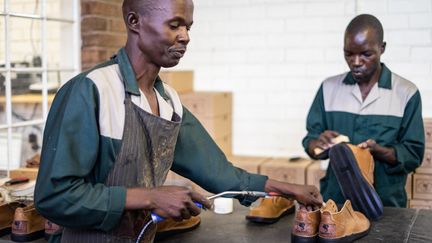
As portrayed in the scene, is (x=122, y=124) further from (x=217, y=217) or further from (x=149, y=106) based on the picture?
(x=217, y=217)

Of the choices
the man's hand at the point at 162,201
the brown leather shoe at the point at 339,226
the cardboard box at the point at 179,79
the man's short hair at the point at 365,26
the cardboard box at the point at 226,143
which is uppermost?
the man's short hair at the point at 365,26

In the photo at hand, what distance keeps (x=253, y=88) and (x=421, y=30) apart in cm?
132

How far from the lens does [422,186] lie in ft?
12.5

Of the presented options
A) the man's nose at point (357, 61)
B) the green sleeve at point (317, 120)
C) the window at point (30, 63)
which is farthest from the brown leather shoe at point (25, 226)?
the man's nose at point (357, 61)

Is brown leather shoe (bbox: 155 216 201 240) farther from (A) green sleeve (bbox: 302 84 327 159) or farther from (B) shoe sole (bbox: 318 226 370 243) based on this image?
(A) green sleeve (bbox: 302 84 327 159)

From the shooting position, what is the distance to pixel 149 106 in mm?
1908

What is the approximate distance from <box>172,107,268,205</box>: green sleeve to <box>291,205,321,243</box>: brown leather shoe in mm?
187

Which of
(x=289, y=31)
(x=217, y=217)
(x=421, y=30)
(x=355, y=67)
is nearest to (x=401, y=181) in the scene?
(x=355, y=67)

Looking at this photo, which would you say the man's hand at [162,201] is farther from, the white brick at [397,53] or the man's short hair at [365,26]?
the white brick at [397,53]

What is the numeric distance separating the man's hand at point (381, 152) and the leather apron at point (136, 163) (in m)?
1.27

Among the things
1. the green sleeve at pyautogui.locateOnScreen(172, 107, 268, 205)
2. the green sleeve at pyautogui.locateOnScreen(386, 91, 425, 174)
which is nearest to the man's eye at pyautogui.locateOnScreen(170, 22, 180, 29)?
the green sleeve at pyautogui.locateOnScreen(172, 107, 268, 205)

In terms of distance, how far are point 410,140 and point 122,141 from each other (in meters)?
1.79

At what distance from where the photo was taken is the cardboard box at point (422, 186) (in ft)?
12.5

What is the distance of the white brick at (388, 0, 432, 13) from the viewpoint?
430 centimetres
